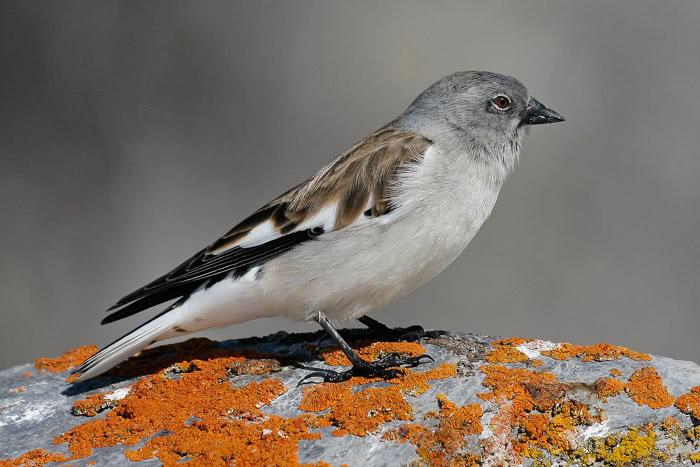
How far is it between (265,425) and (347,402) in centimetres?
34

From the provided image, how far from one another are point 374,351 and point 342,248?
1.71 ft

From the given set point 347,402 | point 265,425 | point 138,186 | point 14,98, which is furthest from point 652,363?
Result: point 14,98

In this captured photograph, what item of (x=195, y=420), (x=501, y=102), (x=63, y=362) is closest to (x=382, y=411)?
(x=195, y=420)

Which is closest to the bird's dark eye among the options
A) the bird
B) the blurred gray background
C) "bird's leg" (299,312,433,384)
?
the bird

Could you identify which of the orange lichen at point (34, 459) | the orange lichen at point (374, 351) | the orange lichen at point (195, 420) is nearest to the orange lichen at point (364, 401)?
the orange lichen at point (195, 420)

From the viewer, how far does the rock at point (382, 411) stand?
10.5ft

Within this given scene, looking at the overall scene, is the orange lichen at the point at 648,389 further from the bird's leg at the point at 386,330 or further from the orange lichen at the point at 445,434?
the bird's leg at the point at 386,330

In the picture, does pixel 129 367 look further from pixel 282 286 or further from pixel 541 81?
pixel 541 81

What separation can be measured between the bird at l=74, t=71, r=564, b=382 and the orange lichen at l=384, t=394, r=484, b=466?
614 millimetres

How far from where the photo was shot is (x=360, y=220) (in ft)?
13.7

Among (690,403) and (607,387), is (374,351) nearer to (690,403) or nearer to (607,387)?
(607,387)

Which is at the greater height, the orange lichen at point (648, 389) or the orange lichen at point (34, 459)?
the orange lichen at point (34, 459)

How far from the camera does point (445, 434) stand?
3.24 meters

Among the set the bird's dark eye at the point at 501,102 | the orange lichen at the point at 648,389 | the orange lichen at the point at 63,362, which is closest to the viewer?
the orange lichen at the point at 648,389
